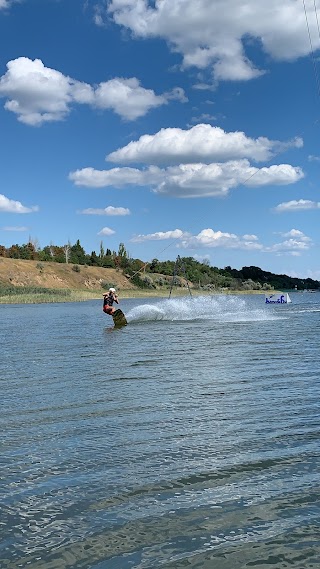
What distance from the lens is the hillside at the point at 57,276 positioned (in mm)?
139375

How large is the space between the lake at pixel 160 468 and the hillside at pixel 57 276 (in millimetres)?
110567

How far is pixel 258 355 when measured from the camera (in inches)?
818

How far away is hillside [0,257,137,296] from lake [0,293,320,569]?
363ft

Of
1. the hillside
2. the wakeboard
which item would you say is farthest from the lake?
the hillside

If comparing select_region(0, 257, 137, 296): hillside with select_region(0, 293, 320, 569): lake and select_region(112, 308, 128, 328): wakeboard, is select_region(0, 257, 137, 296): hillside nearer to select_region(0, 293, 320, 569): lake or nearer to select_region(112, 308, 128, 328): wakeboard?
select_region(112, 308, 128, 328): wakeboard

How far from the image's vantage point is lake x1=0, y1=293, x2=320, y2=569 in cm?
549

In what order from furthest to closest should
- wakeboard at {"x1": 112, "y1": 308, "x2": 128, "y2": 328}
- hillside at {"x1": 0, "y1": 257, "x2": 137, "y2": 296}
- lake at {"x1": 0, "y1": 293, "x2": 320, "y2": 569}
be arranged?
hillside at {"x1": 0, "y1": 257, "x2": 137, "y2": 296}, wakeboard at {"x1": 112, "y1": 308, "x2": 128, "y2": 328}, lake at {"x1": 0, "y1": 293, "x2": 320, "y2": 569}

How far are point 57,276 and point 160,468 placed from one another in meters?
151

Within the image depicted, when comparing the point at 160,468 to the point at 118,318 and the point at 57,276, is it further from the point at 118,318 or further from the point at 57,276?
the point at 57,276

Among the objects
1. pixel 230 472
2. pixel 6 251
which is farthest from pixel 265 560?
pixel 6 251

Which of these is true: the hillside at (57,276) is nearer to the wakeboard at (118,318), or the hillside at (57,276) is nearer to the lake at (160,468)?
the wakeboard at (118,318)

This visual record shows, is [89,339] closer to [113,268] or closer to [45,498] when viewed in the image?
[45,498]

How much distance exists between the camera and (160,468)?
7.86 metres

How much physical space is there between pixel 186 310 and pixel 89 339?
89.0ft
